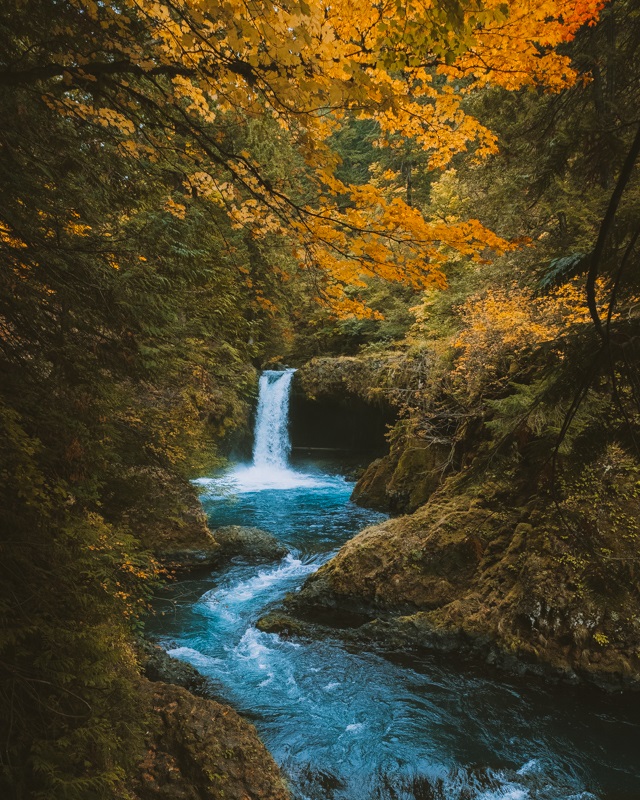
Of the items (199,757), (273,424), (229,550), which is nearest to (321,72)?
(199,757)

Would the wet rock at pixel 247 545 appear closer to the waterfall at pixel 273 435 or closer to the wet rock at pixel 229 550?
the wet rock at pixel 229 550

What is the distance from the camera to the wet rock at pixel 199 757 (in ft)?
10.8

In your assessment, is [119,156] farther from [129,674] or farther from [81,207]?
[129,674]

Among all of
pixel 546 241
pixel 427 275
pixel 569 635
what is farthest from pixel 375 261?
pixel 546 241

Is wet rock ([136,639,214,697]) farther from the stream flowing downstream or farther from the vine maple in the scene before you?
the vine maple

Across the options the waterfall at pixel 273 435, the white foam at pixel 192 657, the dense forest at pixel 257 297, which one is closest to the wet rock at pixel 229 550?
the white foam at pixel 192 657

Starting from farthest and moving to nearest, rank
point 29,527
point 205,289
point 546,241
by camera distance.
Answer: point 546,241
point 205,289
point 29,527

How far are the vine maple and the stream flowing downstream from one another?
4.64 meters

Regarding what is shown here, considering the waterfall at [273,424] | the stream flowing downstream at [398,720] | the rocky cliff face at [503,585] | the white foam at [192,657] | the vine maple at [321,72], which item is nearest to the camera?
the vine maple at [321,72]

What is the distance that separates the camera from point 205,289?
7852 mm

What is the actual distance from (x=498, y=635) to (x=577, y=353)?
5203mm

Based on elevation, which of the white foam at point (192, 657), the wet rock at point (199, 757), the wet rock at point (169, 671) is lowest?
the white foam at point (192, 657)

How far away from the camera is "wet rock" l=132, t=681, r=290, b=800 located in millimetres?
3301

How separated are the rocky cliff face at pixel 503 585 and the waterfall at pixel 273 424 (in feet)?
37.5
